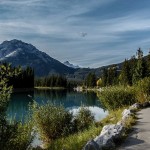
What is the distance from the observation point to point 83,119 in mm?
20297

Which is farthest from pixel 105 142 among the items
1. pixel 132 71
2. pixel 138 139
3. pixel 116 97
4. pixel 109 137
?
pixel 132 71

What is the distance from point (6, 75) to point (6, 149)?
248 centimetres

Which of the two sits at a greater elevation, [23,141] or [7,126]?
[7,126]

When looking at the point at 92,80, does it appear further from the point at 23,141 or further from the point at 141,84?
the point at 23,141

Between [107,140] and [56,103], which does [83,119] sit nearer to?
[56,103]

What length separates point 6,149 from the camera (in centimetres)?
1176

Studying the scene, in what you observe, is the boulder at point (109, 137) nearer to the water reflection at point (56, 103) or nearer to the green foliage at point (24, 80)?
the water reflection at point (56, 103)

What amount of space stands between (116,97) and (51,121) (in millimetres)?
11739

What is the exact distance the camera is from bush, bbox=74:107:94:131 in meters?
19.3

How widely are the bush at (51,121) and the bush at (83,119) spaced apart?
71cm

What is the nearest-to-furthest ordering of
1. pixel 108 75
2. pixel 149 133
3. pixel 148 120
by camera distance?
pixel 149 133 < pixel 148 120 < pixel 108 75

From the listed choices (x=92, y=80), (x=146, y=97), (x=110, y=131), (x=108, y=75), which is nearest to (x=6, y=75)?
(x=110, y=131)

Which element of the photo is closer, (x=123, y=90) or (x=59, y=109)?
(x=59, y=109)

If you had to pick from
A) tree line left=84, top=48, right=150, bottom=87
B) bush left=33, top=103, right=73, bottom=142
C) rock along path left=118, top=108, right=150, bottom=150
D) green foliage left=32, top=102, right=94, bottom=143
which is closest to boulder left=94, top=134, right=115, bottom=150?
rock along path left=118, top=108, right=150, bottom=150
